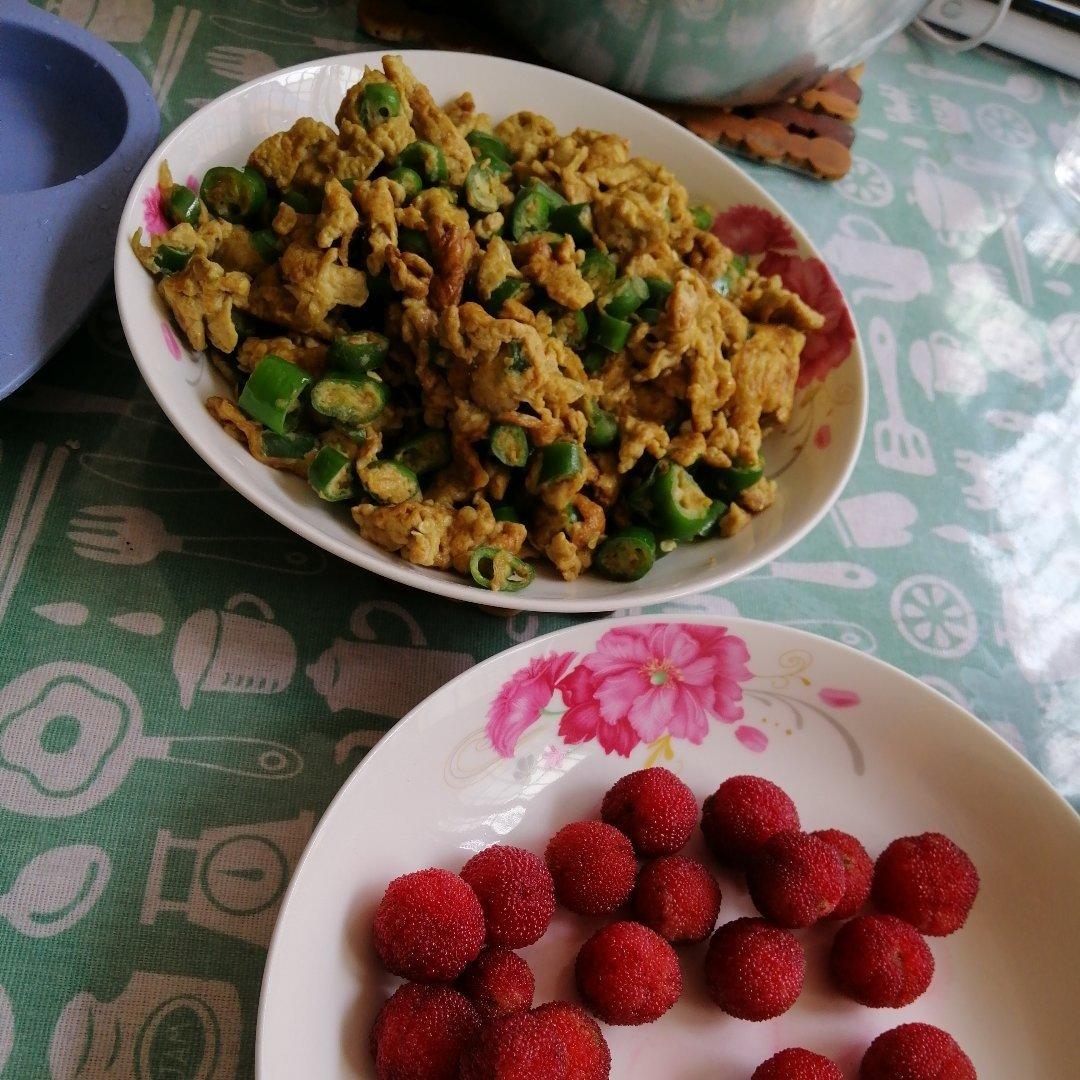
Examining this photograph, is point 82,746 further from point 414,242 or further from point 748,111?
point 748,111

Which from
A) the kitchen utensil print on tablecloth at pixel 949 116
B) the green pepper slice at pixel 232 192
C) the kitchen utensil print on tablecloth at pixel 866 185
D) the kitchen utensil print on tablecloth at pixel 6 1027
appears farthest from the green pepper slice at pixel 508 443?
the kitchen utensil print on tablecloth at pixel 949 116

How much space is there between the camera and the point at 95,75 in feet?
4.57

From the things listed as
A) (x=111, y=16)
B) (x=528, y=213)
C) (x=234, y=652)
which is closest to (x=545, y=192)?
(x=528, y=213)

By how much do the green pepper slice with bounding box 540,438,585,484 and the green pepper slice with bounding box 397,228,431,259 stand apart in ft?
0.91

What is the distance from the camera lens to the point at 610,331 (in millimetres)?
1195

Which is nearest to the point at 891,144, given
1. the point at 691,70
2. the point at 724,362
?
the point at 691,70

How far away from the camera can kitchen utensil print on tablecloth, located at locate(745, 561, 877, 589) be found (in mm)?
1394

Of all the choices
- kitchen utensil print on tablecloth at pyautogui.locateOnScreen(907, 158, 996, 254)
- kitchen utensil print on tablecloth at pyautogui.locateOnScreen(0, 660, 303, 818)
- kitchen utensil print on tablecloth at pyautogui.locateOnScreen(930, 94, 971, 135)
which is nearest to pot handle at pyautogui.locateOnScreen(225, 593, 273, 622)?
kitchen utensil print on tablecloth at pyautogui.locateOnScreen(0, 660, 303, 818)

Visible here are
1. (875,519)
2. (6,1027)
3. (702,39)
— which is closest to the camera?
(6,1027)

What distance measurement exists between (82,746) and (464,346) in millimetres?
577

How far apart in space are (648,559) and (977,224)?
140 centimetres

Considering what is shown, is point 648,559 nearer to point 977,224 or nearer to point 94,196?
point 94,196

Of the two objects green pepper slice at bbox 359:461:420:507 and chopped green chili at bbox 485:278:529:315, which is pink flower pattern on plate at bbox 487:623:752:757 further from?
chopped green chili at bbox 485:278:529:315

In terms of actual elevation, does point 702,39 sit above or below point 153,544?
above
